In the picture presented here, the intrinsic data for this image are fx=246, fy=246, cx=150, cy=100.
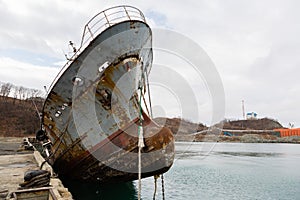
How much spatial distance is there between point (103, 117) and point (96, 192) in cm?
337

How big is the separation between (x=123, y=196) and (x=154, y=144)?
3240mm

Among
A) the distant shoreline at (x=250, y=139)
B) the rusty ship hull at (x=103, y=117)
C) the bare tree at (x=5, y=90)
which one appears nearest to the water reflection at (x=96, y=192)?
the rusty ship hull at (x=103, y=117)

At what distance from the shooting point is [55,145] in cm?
730

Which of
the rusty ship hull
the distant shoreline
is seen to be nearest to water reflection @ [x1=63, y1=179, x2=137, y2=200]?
the rusty ship hull

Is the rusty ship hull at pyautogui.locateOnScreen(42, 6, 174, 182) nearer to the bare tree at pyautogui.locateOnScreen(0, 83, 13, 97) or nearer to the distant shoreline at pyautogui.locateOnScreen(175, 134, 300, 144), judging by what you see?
the distant shoreline at pyautogui.locateOnScreen(175, 134, 300, 144)

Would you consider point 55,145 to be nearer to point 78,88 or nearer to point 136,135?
point 78,88

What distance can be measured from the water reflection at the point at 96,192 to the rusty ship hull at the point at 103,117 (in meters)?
1.43

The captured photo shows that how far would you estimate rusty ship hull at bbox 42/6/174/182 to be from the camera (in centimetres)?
655

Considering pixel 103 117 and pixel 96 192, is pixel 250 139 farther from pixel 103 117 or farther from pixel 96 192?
pixel 103 117

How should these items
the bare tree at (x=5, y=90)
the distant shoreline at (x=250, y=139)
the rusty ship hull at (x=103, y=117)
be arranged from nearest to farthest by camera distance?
1. the rusty ship hull at (x=103, y=117)
2. the distant shoreline at (x=250, y=139)
3. the bare tree at (x=5, y=90)

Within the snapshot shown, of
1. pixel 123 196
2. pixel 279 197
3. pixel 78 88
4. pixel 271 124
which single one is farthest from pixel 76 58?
pixel 271 124

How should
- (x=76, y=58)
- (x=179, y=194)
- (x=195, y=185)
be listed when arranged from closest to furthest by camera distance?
1. (x=76, y=58)
2. (x=179, y=194)
3. (x=195, y=185)

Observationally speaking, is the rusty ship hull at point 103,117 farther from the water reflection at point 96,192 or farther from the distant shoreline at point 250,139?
the distant shoreline at point 250,139

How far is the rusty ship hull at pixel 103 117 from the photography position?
655 centimetres
